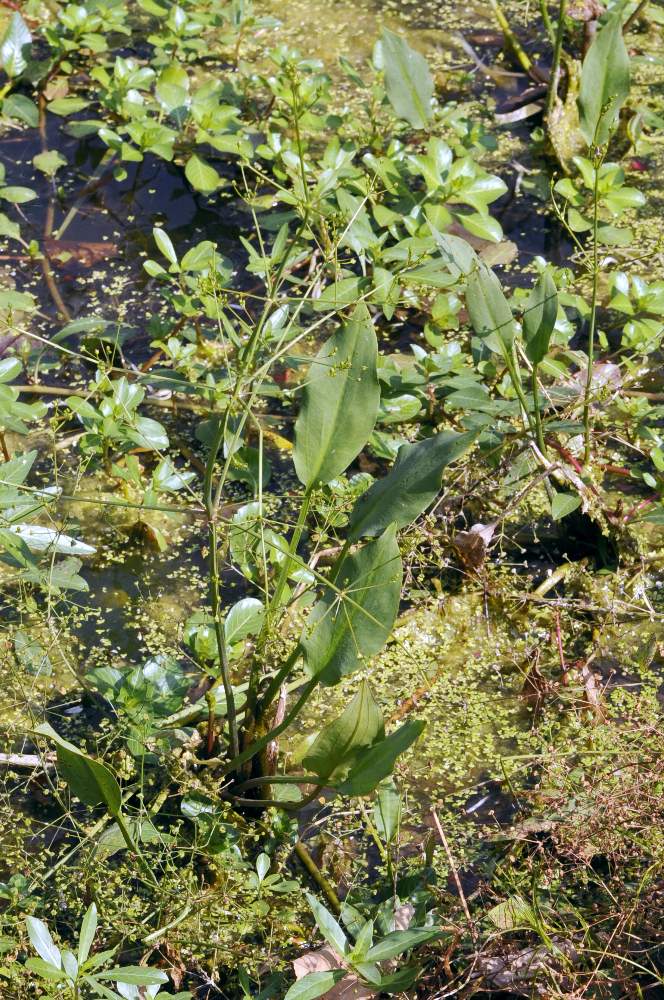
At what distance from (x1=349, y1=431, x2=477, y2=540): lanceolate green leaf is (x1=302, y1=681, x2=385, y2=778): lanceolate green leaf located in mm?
235

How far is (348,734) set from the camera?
127cm

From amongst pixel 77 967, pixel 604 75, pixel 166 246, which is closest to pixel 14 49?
pixel 166 246

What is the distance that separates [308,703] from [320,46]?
1988 millimetres

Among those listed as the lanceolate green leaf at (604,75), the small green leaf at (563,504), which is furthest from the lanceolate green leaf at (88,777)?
the lanceolate green leaf at (604,75)

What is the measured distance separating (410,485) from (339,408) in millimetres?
153

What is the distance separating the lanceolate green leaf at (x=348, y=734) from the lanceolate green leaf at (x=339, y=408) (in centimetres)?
34

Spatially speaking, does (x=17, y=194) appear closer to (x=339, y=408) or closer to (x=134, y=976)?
(x=339, y=408)

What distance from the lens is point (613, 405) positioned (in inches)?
86.4

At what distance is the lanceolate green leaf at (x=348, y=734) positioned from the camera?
4.09 ft

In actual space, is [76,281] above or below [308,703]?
above

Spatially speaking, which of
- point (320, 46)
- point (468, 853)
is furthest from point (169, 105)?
point (468, 853)

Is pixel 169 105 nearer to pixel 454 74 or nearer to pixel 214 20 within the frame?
pixel 214 20

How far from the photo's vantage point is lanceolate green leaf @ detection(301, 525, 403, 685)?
1310mm

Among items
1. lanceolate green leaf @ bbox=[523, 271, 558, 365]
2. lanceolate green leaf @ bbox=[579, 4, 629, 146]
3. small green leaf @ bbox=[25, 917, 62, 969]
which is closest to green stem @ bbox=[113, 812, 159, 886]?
small green leaf @ bbox=[25, 917, 62, 969]
